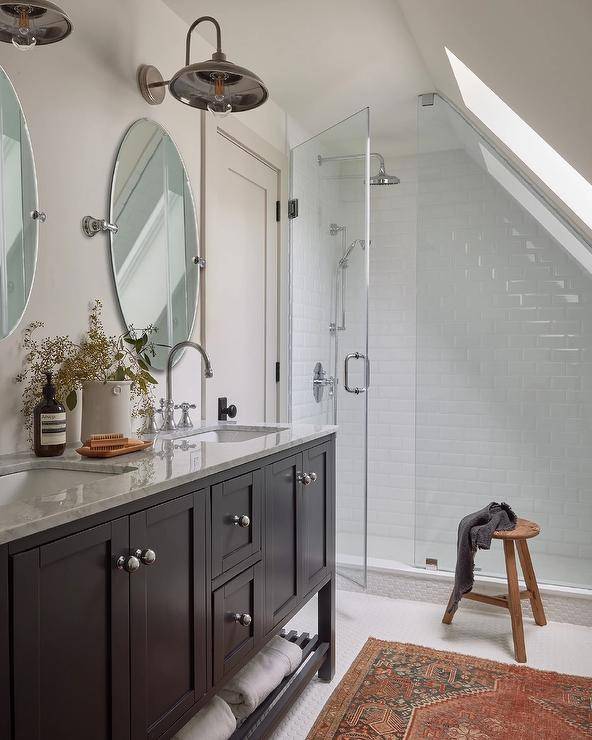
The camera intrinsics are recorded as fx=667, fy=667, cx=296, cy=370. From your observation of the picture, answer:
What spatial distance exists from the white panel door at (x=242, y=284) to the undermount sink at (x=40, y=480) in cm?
117

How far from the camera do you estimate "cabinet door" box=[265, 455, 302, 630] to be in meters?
1.97

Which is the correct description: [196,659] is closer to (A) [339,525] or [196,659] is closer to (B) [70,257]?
(B) [70,257]

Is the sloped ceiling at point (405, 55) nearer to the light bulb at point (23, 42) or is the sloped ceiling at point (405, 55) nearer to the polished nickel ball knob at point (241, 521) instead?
the light bulb at point (23, 42)

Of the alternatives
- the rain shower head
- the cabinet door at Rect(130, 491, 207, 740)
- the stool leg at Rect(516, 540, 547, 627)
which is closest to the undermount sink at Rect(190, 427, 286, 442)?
the cabinet door at Rect(130, 491, 207, 740)

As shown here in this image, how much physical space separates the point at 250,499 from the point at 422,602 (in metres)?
1.92

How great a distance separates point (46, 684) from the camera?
43.8 inches

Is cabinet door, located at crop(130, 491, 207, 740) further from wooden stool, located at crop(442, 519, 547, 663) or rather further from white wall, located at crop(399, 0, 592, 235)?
wooden stool, located at crop(442, 519, 547, 663)

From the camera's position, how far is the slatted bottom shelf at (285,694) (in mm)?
1896

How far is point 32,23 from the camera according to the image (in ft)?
5.16

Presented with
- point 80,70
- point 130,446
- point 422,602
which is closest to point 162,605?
point 130,446

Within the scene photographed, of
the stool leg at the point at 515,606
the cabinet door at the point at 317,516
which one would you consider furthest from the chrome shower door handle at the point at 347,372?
the stool leg at the point at 515,606

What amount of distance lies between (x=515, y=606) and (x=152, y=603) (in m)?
1.90

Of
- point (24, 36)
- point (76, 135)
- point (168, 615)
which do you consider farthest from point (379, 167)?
point (168, 615)

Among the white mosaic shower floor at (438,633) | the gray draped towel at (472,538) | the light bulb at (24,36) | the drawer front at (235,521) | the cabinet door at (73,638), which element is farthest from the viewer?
the gray draped towel at (472,538)
